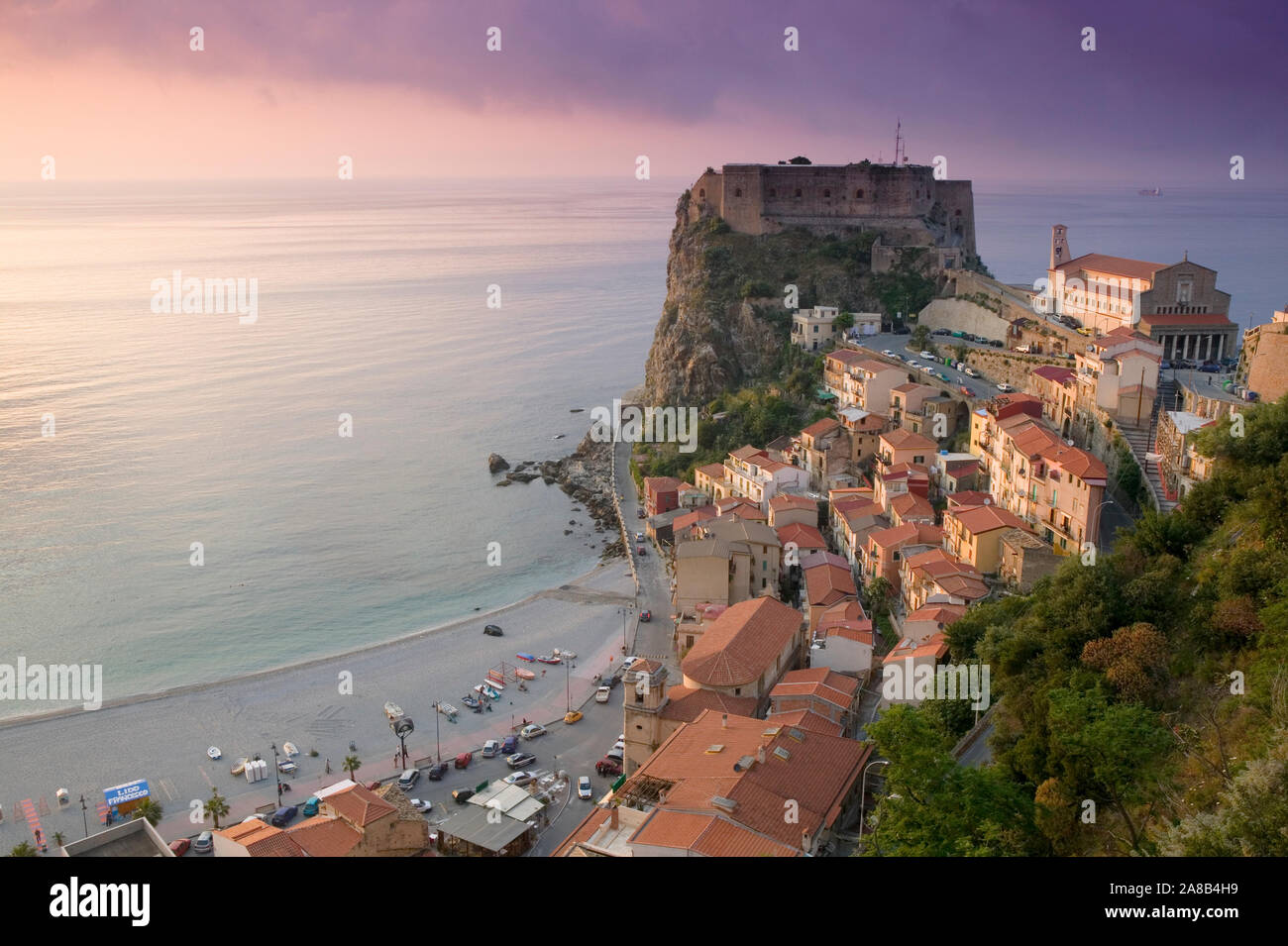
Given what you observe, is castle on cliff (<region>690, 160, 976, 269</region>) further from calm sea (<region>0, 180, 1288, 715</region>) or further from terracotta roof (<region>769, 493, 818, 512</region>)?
terracotta roof (<region>769, 493, 818, 512</region>)

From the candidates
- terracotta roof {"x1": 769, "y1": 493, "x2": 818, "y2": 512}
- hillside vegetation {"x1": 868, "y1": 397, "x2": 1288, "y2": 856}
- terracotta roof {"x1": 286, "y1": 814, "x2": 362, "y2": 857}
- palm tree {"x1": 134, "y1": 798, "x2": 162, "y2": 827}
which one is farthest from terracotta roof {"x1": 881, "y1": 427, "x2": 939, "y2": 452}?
palm tree {"x1": 134, "y1": 798, "x2": 162, "y2": 827}

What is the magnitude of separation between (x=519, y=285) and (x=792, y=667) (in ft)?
204

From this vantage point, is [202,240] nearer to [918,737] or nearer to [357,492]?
[357,492]

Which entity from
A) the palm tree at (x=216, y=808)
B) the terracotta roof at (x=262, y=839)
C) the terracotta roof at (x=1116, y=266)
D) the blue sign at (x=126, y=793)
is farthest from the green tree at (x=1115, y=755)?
the terracotta roof at (x=1116, y=266)

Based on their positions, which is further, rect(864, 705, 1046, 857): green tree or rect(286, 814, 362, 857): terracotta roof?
rect(286, 814, 362, 857): terracotta roof

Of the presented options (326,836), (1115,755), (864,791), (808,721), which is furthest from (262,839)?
(1115,755)

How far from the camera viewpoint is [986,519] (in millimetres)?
18922

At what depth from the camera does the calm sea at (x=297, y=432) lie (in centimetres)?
2422

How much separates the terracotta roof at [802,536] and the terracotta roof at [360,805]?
36.9 ft

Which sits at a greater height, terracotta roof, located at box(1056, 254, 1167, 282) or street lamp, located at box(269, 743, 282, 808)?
terracotta roof, located at box(1056, 254, 1167, 282)

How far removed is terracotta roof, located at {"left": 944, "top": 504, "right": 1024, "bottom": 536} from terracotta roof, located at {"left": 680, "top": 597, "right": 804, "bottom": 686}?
3617 millimetres

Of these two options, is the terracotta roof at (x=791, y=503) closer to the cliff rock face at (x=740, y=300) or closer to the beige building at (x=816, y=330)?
the beige building at (x=816, y=330)

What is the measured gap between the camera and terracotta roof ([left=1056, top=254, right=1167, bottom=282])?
25125mm
